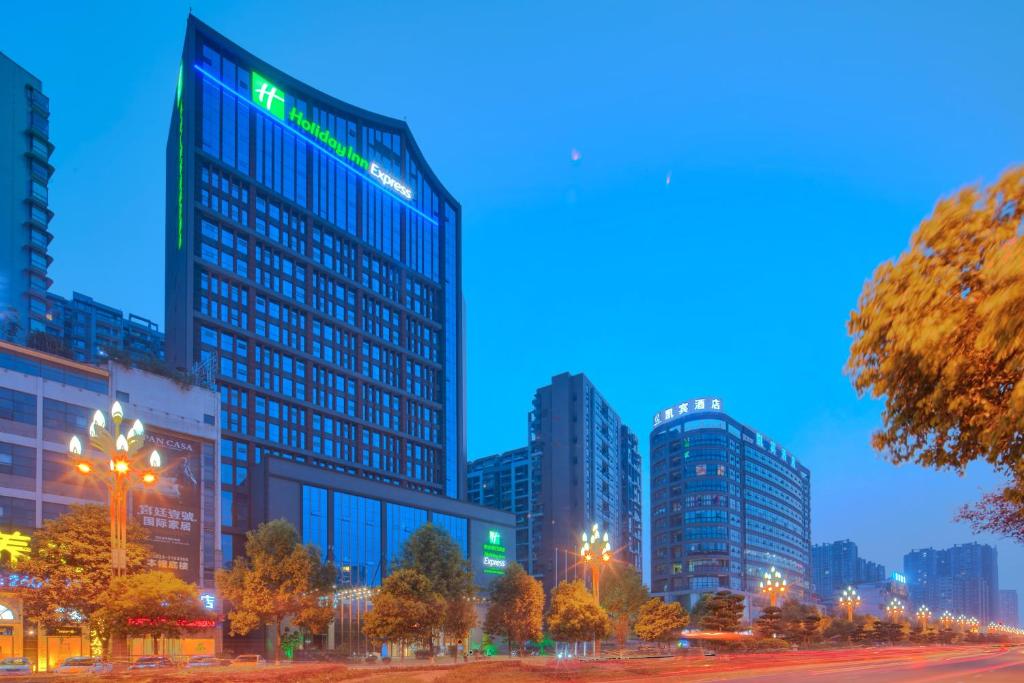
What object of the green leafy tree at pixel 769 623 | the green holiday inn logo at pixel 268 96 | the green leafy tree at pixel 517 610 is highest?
the green holiday inn logo at pixel 268 96

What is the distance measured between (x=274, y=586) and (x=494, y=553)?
194ft

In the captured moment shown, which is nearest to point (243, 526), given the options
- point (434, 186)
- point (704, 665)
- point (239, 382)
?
point (239, 382)

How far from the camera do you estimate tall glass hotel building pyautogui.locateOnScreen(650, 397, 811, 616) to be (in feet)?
547

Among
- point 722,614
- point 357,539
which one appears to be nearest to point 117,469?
point 722,614

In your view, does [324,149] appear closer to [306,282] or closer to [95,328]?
[306,282]

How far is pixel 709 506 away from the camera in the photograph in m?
170

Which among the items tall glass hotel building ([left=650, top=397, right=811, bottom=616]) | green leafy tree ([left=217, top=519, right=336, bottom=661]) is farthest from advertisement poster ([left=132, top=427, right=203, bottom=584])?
tall glass hotel building ([left=650, top=397, right=811, bottom=616])

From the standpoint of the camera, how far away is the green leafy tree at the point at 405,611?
2293 inches

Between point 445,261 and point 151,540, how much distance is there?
82084mm

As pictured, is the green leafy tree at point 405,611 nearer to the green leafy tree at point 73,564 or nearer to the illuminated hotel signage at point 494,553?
the green leafy tree at point 73,564

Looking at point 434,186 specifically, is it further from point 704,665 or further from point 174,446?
point 704,665

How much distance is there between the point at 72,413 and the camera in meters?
61.0

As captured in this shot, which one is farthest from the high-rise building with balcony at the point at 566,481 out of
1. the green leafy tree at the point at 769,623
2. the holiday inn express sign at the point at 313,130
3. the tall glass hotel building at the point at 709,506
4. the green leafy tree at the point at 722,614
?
the green leafy tree at the point at 722,614

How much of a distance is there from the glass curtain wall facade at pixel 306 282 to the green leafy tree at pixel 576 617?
3980 centimetres
